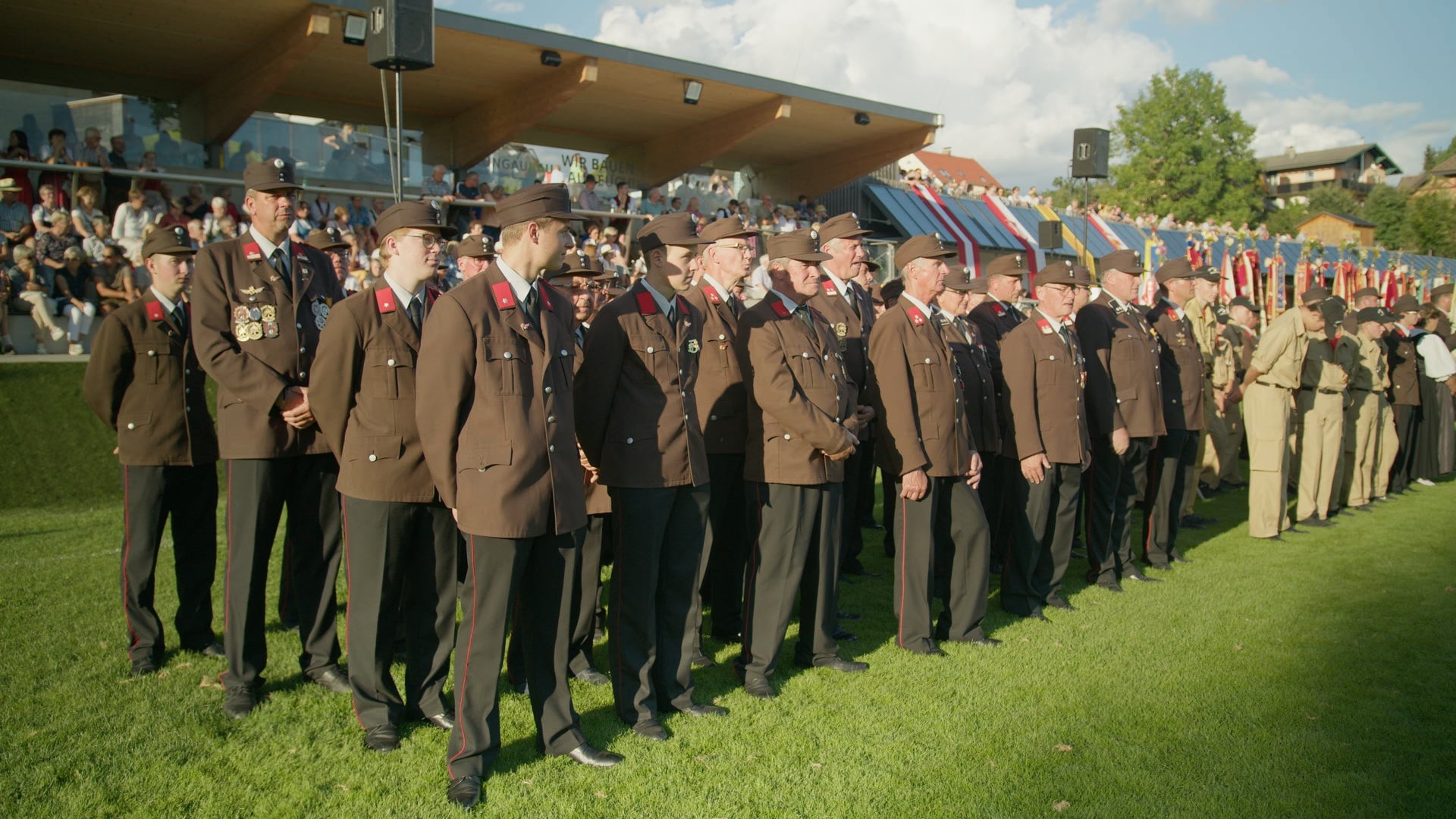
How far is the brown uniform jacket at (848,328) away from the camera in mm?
6602

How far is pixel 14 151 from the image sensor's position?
1363 cm

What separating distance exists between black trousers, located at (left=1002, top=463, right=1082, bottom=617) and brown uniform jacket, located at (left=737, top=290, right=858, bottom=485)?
1893mm

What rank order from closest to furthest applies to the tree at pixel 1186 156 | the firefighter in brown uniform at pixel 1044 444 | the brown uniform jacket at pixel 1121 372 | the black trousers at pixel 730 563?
1. the black trousers at pixel 730 563
2. the firefighter in brown uniform at pixel 1044 444
3. the brown uniform jacket at pixel 1121 372
4. the tree at pixel 1186 156

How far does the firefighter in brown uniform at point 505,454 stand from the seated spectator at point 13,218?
1148 cm

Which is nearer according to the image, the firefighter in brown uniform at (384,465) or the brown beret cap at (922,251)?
the firefighter in brown uniform at (384,465)

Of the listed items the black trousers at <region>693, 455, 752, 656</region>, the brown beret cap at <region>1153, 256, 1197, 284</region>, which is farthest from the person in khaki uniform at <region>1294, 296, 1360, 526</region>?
the black trousers at <region>693, 455, 752, 656</region>

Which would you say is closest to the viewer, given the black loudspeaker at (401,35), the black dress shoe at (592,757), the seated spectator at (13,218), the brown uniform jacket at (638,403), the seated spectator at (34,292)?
the black dress shoe at (592,757)

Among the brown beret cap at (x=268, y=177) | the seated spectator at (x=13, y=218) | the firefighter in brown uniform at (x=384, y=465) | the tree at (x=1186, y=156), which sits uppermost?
the tree at (x=1186, y=156)

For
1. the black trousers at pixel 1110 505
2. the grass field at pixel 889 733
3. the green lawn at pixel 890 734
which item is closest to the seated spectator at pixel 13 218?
the grass field at pixel 889 733

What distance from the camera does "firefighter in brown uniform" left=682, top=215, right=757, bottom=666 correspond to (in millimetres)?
5031

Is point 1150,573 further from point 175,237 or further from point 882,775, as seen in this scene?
point 175,237

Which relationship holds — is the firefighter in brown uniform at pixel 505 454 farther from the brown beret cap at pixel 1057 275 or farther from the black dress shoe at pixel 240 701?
the brown beret cap at pixel 1057 275

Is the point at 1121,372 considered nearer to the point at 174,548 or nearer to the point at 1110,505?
the point at 1110,505

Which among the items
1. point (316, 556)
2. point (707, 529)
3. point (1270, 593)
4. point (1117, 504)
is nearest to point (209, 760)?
point (316, 556)
